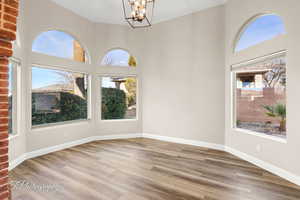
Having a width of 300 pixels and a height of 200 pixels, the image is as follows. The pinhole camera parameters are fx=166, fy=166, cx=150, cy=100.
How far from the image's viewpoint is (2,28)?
1395 millimetres

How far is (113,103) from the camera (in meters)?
5.34

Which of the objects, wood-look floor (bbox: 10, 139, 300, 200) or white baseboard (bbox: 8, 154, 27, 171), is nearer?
wood-look floor (bbox: 10, 139, 300, 200)

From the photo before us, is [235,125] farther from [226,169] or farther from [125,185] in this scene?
[125,185]

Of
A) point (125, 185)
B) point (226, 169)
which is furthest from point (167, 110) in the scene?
point (125, 185)

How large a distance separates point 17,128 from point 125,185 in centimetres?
251

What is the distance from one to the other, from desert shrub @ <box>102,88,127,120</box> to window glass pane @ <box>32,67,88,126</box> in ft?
1.87

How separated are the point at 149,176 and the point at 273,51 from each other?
3065mm

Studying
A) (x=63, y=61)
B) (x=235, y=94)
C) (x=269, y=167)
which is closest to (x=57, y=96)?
(x=63, y=61)

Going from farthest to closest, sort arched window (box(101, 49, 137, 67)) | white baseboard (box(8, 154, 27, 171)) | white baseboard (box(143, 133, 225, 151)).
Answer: arched window (box(101, 49, 137, 67)) < white baseboard (box(143, 133, 225, 151)) < white baseboard (box(8, 154, 27, 171))

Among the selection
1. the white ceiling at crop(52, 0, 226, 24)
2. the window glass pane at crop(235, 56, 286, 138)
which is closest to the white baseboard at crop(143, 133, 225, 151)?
the window glass pane at crop(235, 56, 286, 138)

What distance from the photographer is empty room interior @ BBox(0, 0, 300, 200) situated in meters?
2.49

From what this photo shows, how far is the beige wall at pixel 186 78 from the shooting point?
4.24 m

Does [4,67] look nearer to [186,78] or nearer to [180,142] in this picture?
[186,78]

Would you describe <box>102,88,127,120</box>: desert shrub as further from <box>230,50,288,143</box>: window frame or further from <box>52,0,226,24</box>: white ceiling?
<box>230,50,288,143</box>: window frame
